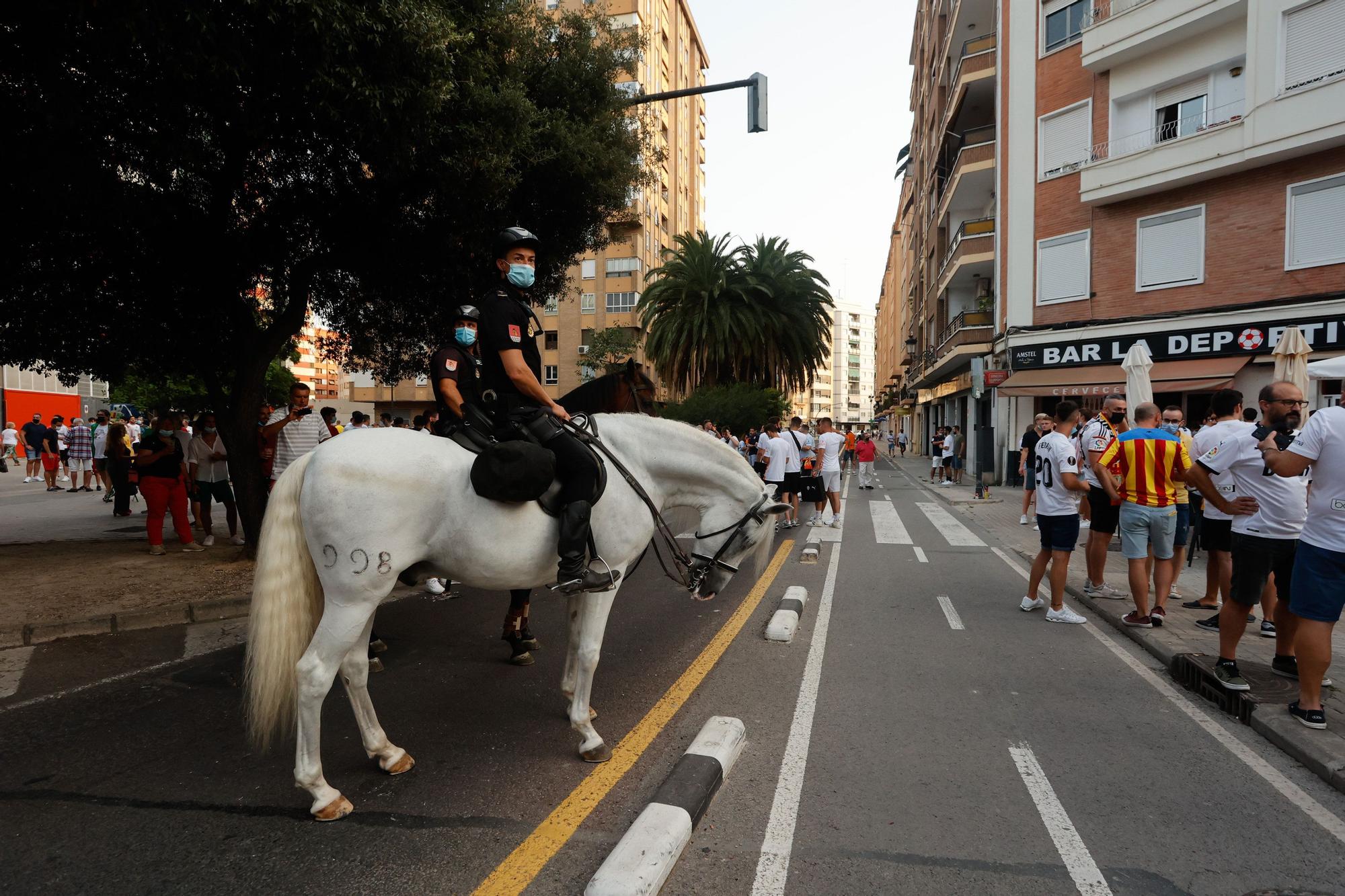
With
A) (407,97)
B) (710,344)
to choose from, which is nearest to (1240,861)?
(407,97)

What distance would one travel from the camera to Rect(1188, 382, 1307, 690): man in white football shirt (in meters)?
4.72

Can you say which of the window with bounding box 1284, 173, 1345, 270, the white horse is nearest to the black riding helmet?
the white horse

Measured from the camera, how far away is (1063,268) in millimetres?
21312

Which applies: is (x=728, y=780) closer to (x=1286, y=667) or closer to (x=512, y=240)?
(x=512, y=240)

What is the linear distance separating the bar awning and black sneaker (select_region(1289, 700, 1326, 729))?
13.7m

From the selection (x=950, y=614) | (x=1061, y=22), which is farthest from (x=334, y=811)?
(x=1061, y=22)

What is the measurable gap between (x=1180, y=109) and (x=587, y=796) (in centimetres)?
2341

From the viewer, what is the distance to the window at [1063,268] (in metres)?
20.8

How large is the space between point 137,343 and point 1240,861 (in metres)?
11.6

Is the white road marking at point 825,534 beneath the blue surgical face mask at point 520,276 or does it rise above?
beneath

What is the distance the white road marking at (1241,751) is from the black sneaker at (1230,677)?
23 centimetres

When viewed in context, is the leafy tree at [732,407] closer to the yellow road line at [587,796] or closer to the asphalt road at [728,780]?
the asphalt road at [728,780]

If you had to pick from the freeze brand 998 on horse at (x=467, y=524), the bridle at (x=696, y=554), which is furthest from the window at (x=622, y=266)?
the bridle at (x=696, y=554)

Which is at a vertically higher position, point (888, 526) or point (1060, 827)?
point (1060, 827)
